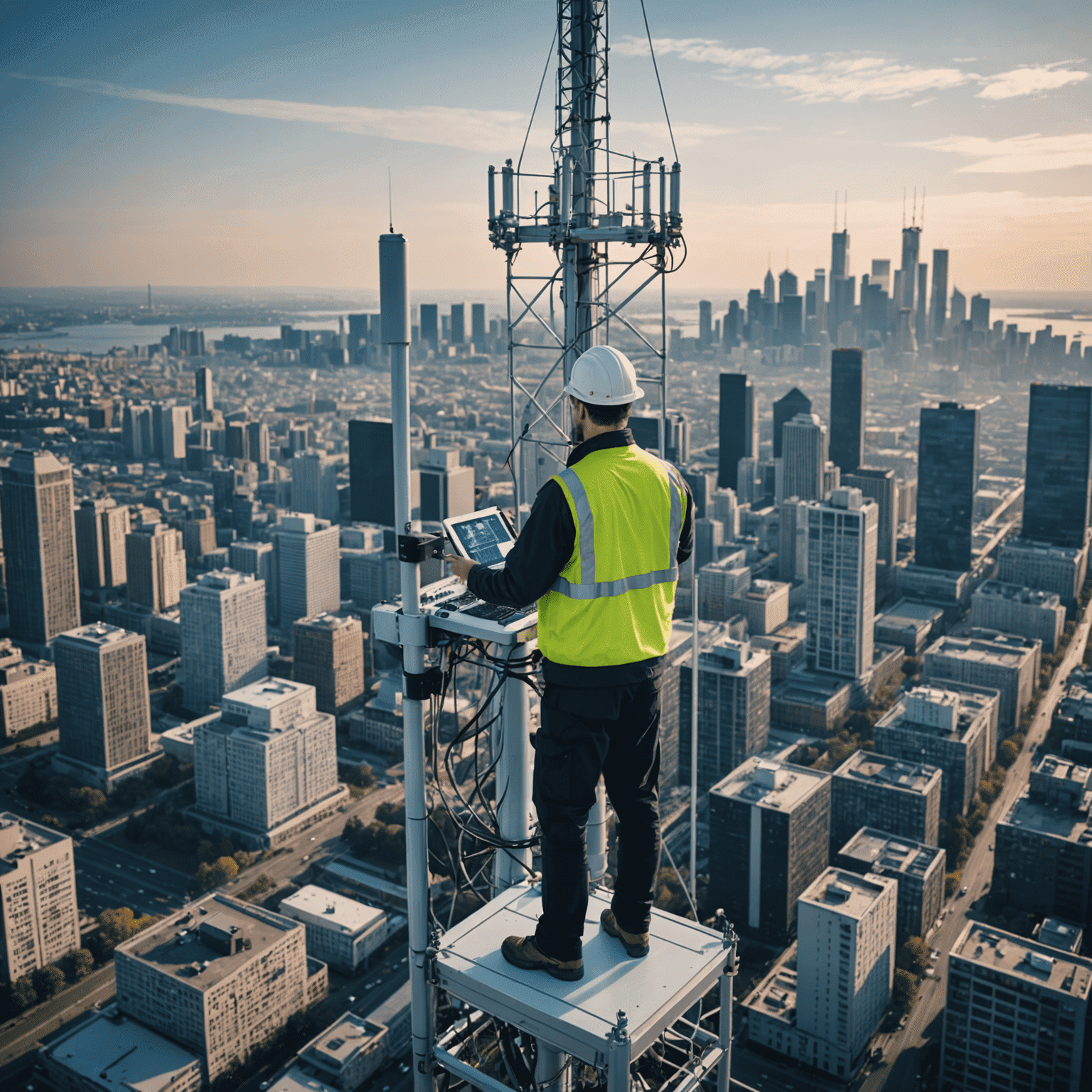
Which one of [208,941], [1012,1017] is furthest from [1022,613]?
[208,941]

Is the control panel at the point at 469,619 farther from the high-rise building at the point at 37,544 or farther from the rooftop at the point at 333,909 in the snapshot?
the high-rise building at the point at 37,544

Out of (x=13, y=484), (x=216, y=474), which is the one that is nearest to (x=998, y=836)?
(x=13, y=484)

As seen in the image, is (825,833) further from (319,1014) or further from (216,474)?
(216,474)

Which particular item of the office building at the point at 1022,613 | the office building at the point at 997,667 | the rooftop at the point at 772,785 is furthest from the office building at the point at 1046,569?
the rooftop at the point at 772,785

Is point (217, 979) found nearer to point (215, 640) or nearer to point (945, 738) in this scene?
point (215, 640)

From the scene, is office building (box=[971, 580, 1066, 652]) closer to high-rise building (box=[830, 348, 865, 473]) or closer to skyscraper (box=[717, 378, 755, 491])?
high-rise building (box=[830, 348, 865, 473])
